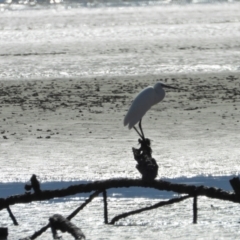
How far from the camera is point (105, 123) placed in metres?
14.4

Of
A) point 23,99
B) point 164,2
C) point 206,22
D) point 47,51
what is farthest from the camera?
point 164,2

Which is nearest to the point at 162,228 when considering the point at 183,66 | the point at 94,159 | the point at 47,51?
the point at 94,159

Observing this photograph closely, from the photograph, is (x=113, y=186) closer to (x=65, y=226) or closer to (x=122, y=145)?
(x=65, y=226)

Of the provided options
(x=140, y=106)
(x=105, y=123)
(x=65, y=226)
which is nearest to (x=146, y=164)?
(x=140, y=106)

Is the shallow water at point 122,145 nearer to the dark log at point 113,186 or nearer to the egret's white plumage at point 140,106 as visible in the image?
the dark log at point 113,186

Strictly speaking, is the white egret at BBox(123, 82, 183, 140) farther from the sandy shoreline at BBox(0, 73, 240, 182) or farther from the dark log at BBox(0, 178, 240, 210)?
the sandy shoreline at BBox(0, 73, 240, 182)

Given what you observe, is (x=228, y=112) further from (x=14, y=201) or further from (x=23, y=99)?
(x=14, y=201)

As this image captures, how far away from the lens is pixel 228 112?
50.0ft

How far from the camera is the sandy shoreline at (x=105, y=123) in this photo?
37.8 ft

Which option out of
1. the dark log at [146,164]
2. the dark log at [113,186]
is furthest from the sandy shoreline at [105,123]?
the dark log at [113,186]

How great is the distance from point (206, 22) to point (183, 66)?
18.4 meters

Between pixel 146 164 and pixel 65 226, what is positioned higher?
pixel 146 164

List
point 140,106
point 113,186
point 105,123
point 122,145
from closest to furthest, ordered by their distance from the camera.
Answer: point 113,186, point 140,106, point 122,145, point 105,123

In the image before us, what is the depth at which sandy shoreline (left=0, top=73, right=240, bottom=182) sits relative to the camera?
37.8 feet
